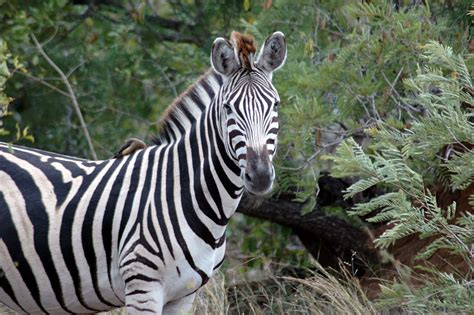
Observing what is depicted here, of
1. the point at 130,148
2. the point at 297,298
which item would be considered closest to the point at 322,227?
the point at 297,298

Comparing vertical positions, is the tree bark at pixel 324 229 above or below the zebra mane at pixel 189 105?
below

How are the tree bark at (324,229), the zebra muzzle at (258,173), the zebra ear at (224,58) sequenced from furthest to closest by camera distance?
1. the tree bark at (324,229)
2. the zebra ear at (224,58)
3. the zebra muzzle at (258,173)

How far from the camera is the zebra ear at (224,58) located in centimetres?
605

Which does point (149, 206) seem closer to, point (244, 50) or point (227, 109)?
point (227, 109)

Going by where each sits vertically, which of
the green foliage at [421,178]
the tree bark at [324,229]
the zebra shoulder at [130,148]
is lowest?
the tree bark at [324,229]

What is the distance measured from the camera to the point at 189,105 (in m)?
6.42

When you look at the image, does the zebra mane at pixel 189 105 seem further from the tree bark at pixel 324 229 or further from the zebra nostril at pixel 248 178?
the tree bark at pixel 324 229

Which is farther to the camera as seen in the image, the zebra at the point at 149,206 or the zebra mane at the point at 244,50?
the zebra mane at the point at 244,50

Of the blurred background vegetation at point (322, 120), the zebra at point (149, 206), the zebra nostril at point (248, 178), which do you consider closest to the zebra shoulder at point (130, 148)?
the zebra at point (149, 206)

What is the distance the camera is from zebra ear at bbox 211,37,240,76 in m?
6.05

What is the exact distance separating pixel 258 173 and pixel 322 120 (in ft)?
6.32

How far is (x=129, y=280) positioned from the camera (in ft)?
19.5

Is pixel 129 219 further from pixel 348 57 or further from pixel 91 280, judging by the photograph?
pixel 348 57

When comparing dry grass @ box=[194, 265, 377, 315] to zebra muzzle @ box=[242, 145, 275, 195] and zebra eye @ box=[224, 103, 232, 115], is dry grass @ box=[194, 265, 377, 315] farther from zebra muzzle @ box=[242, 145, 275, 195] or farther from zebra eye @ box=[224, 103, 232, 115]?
zebra eye @ box=[224, 103, 232, 115]
